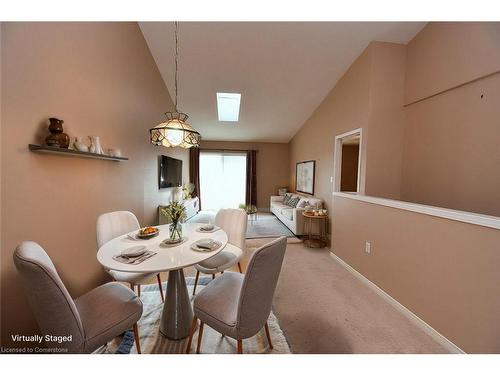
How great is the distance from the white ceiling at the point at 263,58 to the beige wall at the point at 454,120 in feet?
1.70

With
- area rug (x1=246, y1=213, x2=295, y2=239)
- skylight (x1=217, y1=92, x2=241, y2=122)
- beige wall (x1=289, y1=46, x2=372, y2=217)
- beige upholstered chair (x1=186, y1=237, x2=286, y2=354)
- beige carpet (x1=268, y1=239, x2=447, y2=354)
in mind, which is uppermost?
skylight (x1=217, y1=92, x2=241, y2=122)

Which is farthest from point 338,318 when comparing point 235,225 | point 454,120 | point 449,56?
point 449,56

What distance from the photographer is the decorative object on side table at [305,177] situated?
4.85 metres

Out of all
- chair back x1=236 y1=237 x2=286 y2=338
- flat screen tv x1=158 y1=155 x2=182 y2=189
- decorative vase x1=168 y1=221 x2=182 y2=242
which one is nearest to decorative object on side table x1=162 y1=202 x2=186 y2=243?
decorative vase x1=168 y1=221 x2=182 y2=242

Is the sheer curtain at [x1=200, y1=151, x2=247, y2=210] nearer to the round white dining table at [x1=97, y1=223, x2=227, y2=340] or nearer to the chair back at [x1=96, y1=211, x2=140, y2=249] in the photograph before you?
the chair back at [x1=96, y1=211, x2=140, y2=249]

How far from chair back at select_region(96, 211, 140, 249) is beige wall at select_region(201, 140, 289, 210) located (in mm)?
5089

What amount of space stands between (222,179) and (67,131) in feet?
17.3

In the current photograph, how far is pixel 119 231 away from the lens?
194 centimetres

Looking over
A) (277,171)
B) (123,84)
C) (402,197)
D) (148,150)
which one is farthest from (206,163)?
(402,197)

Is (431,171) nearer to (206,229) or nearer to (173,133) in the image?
(206,229)

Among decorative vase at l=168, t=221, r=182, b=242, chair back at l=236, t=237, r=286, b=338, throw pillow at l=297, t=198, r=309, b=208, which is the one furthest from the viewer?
throw pillow at l=297, t=198, r=309, b=208

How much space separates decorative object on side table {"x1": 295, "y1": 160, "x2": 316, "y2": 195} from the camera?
4.85 m
